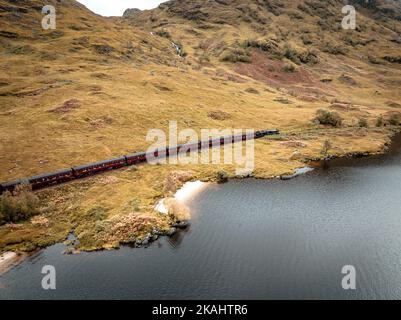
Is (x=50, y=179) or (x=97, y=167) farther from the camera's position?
(x=97, y=167)

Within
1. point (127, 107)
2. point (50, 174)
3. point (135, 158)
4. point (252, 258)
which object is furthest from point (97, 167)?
point (127, 107)

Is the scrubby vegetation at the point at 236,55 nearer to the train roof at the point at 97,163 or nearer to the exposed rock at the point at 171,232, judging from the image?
the train roof at the point at 97,163

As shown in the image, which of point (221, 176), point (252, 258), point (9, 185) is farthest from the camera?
point (221, 176)

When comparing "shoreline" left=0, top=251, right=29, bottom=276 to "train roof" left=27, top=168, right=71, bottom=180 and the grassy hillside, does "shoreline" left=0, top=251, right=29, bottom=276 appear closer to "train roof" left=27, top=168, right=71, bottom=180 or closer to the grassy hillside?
the grassy hillside

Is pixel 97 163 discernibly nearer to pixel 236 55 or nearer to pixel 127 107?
pixel 127 107

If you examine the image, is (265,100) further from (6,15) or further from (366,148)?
(6,15)

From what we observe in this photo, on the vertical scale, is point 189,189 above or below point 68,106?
below
